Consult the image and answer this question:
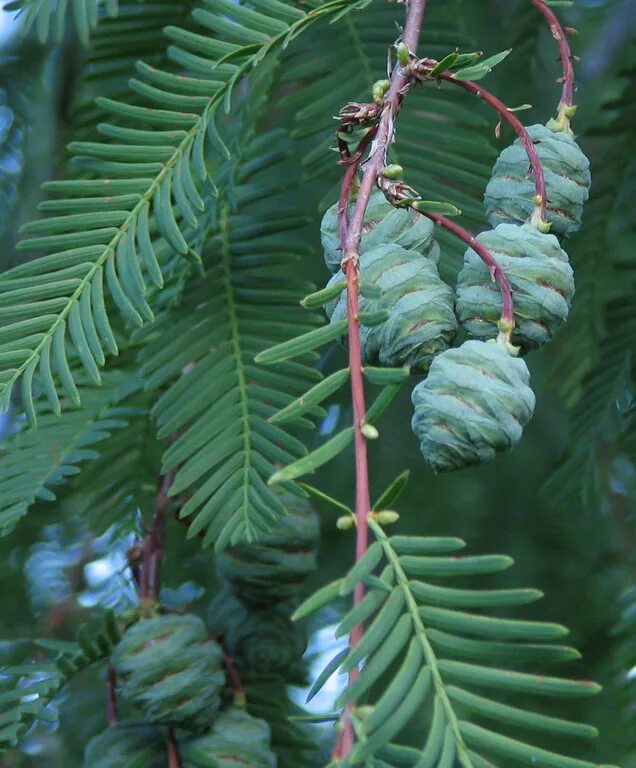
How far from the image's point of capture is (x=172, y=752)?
2.55 ft

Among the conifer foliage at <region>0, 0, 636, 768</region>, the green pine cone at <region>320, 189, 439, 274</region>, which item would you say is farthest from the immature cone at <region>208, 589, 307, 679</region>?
the green pine cone at <region>320, 189, 439, 274</region>

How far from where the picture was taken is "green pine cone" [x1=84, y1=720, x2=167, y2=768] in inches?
30.1

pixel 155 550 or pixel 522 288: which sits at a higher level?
pixel 522 288

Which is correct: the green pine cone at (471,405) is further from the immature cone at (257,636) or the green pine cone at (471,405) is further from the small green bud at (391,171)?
the immature cone at (257,636)

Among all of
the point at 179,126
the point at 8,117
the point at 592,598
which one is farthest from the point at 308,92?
the point at 592,598

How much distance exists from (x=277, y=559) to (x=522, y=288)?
374mm

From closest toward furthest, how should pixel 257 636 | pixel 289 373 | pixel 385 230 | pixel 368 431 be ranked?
pixel 368 431
pixel 385 230
pixel 289 373
pixel 257 636

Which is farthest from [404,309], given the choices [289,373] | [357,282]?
[289,373]

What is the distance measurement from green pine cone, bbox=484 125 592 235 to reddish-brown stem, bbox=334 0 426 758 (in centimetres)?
7

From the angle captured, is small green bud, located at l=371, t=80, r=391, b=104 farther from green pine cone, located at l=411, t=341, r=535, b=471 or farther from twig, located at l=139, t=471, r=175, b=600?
twig, located at l=139, t=471, r=175, b=600

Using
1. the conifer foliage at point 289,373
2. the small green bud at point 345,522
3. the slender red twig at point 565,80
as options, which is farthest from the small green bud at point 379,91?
the small green bud at point 345,522

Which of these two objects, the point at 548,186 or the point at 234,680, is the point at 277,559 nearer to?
the point at 234,680

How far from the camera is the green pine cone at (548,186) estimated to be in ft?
1.90

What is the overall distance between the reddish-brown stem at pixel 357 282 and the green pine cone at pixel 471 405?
36mm
